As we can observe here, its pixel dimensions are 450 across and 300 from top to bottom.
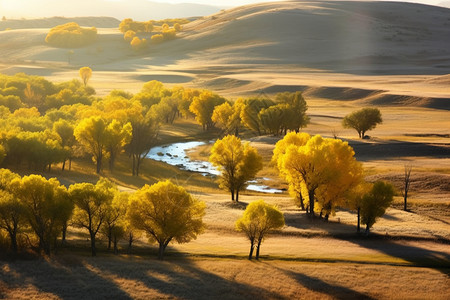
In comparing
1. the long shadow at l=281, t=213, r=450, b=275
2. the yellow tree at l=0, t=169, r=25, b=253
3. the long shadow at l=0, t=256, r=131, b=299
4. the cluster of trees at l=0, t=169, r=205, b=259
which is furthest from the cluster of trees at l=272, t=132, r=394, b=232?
the yellow tree at l=0, t=169, r=25, b=253

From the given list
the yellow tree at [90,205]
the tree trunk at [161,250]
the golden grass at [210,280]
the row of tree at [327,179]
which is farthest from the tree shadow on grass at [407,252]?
the yellow tree at [90,205]

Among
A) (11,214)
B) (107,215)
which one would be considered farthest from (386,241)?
(11,214)

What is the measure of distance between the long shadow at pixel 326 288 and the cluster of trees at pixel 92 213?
1226 centimetres

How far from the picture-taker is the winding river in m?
98.1

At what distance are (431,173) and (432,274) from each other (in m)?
40.9

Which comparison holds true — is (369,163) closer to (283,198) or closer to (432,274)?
(283,198)

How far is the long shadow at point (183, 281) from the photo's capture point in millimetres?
47906

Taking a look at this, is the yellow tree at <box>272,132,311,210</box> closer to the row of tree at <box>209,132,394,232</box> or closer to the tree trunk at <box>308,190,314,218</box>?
the row of tree at <box>209,132,394,232</box>

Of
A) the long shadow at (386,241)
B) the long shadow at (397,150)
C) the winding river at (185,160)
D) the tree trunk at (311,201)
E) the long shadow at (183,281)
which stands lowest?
the winding river at (185,160)

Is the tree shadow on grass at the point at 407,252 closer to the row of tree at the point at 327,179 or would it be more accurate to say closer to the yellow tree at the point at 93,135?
the row of tree at the point at 327,179

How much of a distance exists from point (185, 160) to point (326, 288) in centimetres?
6891

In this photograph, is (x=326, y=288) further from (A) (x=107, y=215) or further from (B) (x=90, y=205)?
(B) (x=90, y=205)

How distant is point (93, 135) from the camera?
97000 mm

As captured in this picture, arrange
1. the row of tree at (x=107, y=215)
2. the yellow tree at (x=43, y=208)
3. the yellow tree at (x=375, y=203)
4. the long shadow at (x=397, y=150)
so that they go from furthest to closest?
the long shadow at (x=397, y=150) → the yellow tree at (x=375, y=203) → the row of tree at (x=107, y=215) → the yellow tree at (x=43, y=208)
